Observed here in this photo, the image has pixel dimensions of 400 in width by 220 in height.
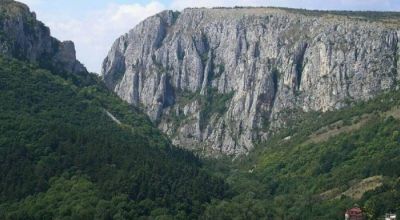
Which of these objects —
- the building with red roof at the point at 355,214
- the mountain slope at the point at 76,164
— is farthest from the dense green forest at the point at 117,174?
the building with red roof at the point at 355,214

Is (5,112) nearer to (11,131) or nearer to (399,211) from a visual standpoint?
(11,131)

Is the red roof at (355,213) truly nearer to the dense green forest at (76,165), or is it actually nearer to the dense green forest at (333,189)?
the dense green forest at (333,189)

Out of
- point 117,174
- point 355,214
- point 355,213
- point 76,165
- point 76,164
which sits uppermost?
point 76,164

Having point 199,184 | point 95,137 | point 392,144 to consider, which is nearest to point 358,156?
point 392,144

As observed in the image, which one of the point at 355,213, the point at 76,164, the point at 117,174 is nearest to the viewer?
the point at 355,213

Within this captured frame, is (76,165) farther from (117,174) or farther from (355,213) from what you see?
(355,213)

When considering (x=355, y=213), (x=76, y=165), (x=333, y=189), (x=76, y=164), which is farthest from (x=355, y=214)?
(x=76, y=164)

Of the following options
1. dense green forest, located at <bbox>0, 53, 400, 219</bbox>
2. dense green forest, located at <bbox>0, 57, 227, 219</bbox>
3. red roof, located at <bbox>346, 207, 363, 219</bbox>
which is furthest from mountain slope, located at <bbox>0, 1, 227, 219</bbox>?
red roof, located at <bbox>346, 207, 363, 219</bbox>

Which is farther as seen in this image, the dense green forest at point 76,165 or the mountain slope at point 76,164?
the mountain slope at point 76,164
